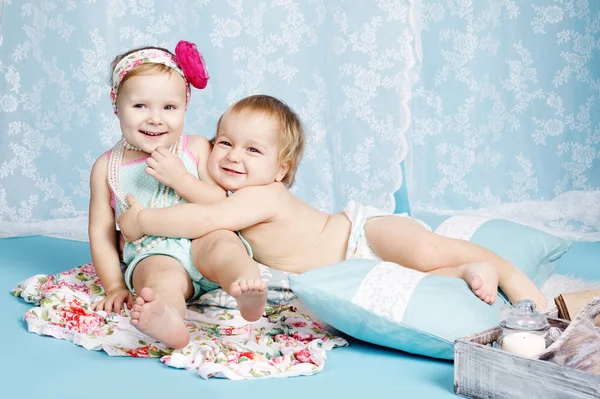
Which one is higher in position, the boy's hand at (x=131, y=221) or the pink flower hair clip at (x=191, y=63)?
the pink flower hair clip at (x=191, y=63)

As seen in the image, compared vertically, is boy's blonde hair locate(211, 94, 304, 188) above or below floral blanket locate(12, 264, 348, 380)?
above

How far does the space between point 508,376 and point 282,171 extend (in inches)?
30.4

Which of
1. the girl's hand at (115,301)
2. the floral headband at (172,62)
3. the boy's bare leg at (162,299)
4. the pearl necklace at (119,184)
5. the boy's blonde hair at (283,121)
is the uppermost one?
the floral headband at (172,62)

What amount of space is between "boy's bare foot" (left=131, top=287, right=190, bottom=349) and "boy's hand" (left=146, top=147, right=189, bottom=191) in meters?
0.43

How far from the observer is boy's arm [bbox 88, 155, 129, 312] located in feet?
6.07

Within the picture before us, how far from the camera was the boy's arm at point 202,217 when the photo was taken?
68.3 inches

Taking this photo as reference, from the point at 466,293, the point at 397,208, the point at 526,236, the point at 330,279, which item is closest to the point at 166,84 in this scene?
the point at 330,279

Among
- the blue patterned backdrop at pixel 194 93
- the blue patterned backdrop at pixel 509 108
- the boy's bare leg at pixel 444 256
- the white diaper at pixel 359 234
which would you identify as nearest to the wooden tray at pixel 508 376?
the boy's bare leg at pixel 444 256

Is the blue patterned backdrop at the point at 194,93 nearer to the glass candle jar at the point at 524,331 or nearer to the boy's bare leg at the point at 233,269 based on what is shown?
the boy's bare leg at the point at 233,269

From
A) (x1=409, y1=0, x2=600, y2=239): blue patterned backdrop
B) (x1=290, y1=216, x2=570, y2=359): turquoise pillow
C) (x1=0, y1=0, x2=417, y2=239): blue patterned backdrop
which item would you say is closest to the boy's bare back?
(x1=290, y1=216, x2=570, y2=359): turquoise pillow

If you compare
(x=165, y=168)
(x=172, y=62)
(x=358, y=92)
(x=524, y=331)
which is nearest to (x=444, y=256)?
(x=524, y=331)

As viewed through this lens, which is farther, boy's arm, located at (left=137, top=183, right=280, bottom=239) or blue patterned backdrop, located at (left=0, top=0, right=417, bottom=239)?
blue patterned backdrop, located at (left=0, top=0, right=417, bottom=239)

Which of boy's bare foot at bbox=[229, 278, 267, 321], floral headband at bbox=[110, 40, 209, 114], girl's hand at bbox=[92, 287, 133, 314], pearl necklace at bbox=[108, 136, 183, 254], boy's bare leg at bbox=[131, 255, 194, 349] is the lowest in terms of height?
girl's hand at bbox=[92, 287, 133, 314]

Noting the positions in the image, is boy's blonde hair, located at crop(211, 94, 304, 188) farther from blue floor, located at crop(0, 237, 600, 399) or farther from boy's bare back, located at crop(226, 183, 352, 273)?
blue floor, located at crop(0, 237, 600, 399)
